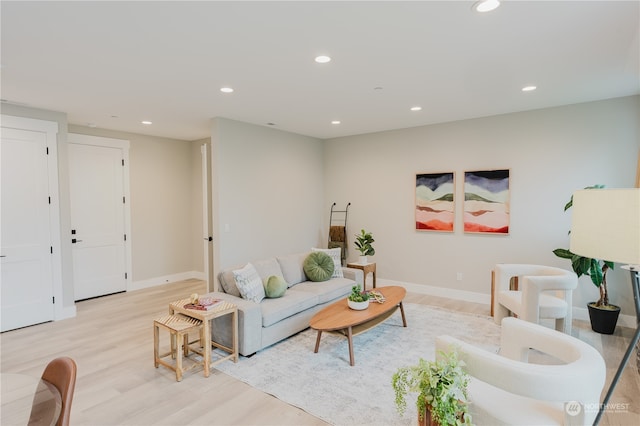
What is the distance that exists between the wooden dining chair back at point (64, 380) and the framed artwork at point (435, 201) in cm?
496

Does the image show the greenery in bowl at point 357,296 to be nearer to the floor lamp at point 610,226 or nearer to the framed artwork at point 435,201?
the floor lamp at point 610,226

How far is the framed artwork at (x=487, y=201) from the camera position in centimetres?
487

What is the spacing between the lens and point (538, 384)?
157 cm

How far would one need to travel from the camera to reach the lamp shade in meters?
1.28

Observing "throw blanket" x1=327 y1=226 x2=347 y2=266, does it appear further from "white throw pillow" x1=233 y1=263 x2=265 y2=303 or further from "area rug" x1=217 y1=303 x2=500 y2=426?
"white throw pillow" x1=233 y1=263 x2=265 y2=303

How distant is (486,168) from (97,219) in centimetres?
614

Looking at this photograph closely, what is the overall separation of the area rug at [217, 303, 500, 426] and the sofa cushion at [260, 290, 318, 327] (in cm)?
31

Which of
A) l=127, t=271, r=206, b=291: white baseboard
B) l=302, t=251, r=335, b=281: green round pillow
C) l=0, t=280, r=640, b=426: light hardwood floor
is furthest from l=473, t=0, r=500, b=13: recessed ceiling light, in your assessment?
l=127, t=271, r=206, b=291: white baseboard

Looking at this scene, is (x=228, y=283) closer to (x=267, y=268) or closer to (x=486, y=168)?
(x=267, y=268)

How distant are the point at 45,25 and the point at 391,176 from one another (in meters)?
4.82

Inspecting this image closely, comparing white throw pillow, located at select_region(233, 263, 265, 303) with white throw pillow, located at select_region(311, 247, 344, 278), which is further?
white throw pillow, located at select_region(311, 247, 344, 278)

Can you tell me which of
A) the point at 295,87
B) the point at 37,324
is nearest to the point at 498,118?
the point at 295,87

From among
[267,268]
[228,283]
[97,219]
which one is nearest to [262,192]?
[267,268]

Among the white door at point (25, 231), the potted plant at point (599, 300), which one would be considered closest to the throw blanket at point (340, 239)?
the potted plant at point (599, 300)
